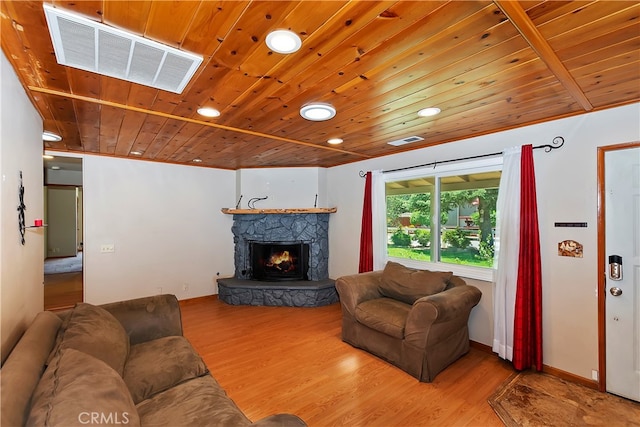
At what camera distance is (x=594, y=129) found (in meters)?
2.41

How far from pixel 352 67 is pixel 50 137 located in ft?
11.7

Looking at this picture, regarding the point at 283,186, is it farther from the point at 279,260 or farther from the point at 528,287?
the point at 528,287

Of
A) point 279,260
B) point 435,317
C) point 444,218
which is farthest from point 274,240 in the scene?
point 435,317

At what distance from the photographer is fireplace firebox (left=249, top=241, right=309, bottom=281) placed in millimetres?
5070

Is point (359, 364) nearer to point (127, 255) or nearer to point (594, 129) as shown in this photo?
point (594, 129)

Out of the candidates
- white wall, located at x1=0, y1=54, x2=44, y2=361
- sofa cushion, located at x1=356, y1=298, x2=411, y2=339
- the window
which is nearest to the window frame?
the window

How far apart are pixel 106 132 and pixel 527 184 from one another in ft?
14.2

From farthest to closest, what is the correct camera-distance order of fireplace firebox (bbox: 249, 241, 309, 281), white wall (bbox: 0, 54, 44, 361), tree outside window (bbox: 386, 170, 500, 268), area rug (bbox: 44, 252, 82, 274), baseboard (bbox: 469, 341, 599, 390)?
area rug (bbox: 44, 252, 82, 274)
fireplace firebox (bbox: 249, 241, 309, 281)
tree outside window (bbox: 386, 170, 500, 268)
baseboard (bbox: 469, 341, 599, 390)
white wall (bbox: 0, 54, 44, 361)

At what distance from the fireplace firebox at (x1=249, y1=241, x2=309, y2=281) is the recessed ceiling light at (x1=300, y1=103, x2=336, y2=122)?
9.69 feet

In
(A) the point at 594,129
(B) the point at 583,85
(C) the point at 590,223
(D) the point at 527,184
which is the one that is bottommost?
(C) the point at 590,223

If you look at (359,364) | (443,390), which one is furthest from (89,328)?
(443,390)

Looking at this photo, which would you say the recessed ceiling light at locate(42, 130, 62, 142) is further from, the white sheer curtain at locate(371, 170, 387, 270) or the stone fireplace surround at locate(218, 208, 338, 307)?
the white sheer curtain at locate(371, 170, 387, 270)

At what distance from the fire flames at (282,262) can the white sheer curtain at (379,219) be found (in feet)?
5.44

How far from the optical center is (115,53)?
1525 millimetres
